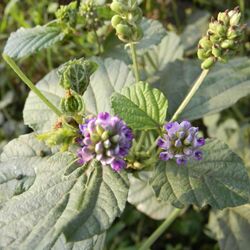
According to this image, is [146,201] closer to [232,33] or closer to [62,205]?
[62,205]

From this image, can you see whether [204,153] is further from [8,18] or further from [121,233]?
[8,18]

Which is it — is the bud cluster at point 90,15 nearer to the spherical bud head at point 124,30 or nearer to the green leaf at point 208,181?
the spherical bud head at point 124,30

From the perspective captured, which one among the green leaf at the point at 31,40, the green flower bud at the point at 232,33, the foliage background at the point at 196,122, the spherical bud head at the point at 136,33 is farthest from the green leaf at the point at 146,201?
the green flower bud at the point at 232,33

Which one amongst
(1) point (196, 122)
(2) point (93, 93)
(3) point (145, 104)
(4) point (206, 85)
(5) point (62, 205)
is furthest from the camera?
(1) point (196, 122)

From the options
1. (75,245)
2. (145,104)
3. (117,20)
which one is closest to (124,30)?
(117,20)

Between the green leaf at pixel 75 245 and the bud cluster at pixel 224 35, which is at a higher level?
the bud cluster at pixel 224 35

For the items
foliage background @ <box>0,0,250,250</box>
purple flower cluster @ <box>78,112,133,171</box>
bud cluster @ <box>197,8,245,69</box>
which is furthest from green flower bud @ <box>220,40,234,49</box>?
foliage background @ <box>0,0,250,250</box>
